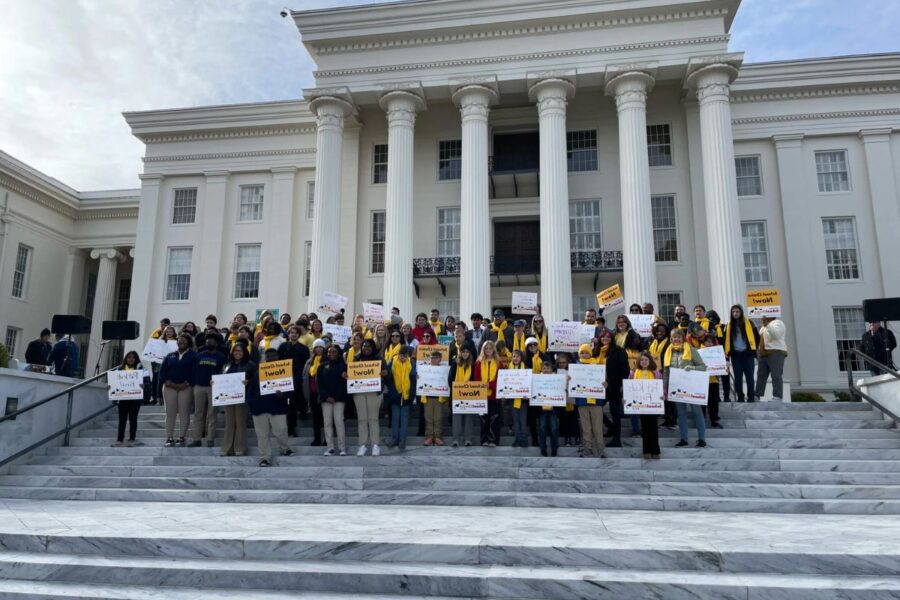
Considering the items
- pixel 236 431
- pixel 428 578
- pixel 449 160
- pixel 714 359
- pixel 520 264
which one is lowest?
pixel 428 578

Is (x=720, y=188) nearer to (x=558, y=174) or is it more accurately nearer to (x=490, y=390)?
(x=558, y=174)

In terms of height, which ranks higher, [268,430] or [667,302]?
[667,302]

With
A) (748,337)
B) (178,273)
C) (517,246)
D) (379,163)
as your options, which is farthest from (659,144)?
(178,273)

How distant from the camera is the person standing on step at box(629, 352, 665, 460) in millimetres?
10328

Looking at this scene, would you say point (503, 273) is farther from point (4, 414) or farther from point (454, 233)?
point (4, 414)

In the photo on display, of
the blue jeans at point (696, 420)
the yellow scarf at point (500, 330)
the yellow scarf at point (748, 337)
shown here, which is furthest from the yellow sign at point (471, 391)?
the yellow scarf at point (748, 337)

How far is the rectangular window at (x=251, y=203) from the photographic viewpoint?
2753 cm

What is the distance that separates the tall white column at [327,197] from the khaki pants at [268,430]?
11.3 meters

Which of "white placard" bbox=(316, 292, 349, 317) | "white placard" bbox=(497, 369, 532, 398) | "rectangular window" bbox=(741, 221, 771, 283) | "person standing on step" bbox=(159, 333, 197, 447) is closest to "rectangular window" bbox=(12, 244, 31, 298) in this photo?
"white placard" bbox=(316, 292, 349, 317)

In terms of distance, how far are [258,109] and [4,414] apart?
1832 centimetres

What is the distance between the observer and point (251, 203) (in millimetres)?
27688

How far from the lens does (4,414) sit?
38.7 ft

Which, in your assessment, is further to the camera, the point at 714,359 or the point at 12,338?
the point at 12,338

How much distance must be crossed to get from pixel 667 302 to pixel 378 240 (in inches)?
433
